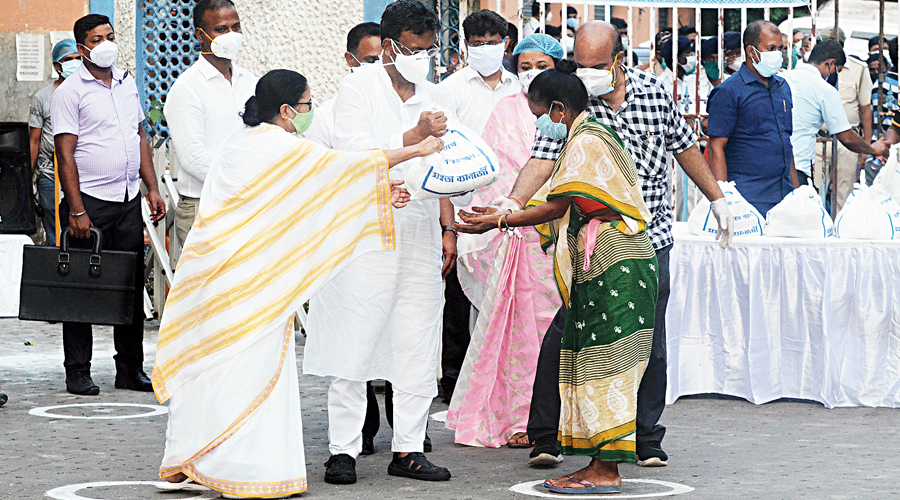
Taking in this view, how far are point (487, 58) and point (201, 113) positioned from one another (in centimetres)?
150

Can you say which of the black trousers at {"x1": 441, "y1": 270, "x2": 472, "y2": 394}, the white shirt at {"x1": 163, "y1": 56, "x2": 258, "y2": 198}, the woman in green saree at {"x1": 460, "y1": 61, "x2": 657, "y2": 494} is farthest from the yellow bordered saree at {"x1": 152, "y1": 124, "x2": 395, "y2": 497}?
the black trousers at {"x1": 441, "y1": 270, "x2": 472, "y2": 394}

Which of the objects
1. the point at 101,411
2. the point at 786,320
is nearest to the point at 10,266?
the point at 101,411

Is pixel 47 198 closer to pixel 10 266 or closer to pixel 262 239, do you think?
pixel 10 266

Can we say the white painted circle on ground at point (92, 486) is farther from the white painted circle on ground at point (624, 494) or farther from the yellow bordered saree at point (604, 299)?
the yellow bordered saree at point (604, 299)

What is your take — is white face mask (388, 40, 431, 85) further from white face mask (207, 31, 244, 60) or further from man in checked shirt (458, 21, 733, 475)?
white face mask (207, 31, 244, 60)

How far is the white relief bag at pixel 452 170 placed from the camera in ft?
15.9

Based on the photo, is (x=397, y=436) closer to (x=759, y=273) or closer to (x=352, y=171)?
(x=352, y=171)

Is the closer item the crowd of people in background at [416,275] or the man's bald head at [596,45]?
the crowd of people in background at [416,275]

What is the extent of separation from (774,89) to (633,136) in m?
2.54

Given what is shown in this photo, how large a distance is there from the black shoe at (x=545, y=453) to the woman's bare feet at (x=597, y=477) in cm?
45

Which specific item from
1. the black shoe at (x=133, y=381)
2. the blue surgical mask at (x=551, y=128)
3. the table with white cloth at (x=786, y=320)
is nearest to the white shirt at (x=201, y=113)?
the black shoe at (x=133, y=381)

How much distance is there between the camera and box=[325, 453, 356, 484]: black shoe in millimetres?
5035

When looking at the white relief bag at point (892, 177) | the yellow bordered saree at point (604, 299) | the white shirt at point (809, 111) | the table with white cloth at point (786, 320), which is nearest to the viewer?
the yellow bordered saree at point (604, 299)

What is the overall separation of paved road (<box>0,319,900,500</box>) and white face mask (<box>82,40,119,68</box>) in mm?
1786
